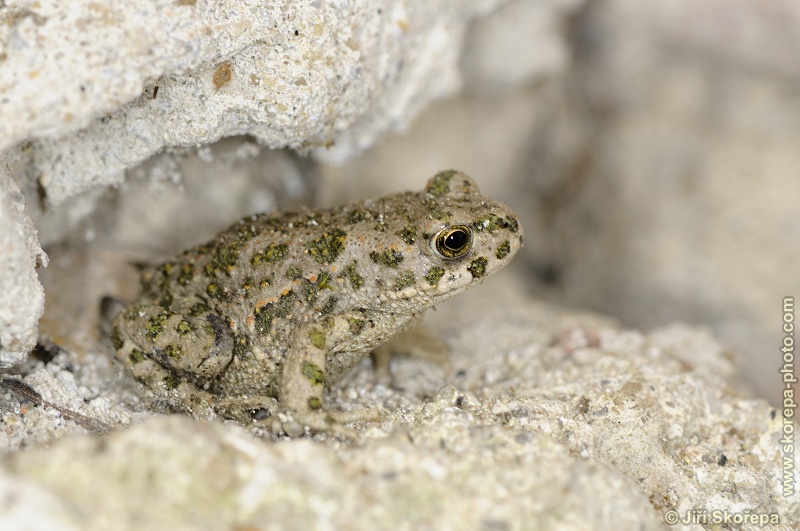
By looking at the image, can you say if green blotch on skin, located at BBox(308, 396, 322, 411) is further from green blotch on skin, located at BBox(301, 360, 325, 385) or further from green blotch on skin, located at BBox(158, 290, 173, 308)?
green blotch on skin, located at BBox(158, 290, 173, 308)

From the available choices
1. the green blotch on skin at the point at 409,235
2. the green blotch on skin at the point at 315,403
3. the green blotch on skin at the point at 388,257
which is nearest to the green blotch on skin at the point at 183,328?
the green blotch on skin at the point at 315,403

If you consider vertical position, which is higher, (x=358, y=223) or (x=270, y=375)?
(x=358, y=223)

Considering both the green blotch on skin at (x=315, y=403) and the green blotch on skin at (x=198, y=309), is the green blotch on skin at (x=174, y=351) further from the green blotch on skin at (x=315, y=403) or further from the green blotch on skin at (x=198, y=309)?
the green blotch on skin at (x=315, y=403)

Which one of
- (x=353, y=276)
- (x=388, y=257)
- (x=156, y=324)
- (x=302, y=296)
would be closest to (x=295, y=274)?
(x=302, y=296)

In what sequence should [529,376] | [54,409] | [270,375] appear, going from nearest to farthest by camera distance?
[54,409] → [270,375] → [529,376]

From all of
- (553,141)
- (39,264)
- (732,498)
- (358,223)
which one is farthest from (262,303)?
(553,141)

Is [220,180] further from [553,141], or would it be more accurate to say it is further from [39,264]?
[553,141]

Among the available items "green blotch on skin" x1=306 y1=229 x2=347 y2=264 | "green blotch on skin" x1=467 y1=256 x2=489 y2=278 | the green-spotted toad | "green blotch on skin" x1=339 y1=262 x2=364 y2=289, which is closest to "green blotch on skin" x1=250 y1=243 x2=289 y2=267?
the green-spotted toad
